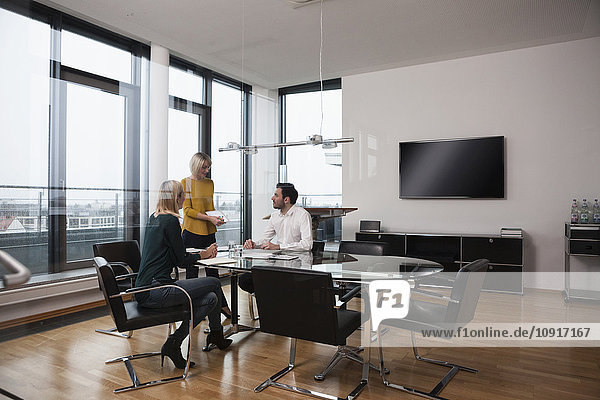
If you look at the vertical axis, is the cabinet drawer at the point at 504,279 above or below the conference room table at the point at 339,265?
below

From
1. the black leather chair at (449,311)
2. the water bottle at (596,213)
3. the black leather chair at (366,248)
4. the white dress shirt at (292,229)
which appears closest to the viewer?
the black leather chair at (449,311)

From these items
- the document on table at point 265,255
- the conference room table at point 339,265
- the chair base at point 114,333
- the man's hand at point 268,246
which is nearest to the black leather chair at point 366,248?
the conference room table at point 339,265

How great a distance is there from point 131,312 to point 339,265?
4.48ft

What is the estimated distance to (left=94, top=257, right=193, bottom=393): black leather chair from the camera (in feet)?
8.23

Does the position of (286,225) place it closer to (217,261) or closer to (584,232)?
(217,261)

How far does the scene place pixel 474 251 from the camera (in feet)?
17.0

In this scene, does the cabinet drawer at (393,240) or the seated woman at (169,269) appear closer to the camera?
the seated woman at (169,269)

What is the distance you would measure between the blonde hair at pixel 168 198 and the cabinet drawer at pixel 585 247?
4021 mm

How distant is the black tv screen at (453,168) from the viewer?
539cm

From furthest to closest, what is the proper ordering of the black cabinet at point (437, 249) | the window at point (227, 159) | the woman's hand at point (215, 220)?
the window at point (227, 159) → the black cabinet at point (437, 249) → the woman's hand at point (215, 220)

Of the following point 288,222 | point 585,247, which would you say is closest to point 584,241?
point 585,247

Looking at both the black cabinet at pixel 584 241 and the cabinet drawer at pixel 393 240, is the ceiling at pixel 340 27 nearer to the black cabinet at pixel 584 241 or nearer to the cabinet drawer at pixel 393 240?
the black cabinet at pixel 584 241

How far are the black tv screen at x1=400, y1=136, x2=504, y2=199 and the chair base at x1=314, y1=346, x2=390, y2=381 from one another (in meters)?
3.14

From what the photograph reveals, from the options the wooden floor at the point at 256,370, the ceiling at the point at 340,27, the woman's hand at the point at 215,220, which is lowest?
the wooden floor at the point at 256,370
